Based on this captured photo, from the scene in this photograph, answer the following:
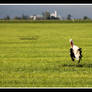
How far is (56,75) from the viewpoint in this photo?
22.1ft

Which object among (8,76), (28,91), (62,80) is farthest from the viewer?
(8,76)

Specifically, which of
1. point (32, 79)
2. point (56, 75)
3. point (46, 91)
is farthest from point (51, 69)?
point (46, 91)

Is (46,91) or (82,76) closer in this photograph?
(46,91)

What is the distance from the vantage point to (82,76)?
663 centimetres

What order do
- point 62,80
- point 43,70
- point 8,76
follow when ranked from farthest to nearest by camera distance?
point 43,70 → point 8,76 → point 62,80

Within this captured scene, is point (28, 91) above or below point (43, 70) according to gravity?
above

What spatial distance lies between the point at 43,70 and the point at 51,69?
25cm

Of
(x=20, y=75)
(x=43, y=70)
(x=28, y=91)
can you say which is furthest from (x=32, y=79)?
(x=28, y=91)

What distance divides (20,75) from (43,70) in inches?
34.6
